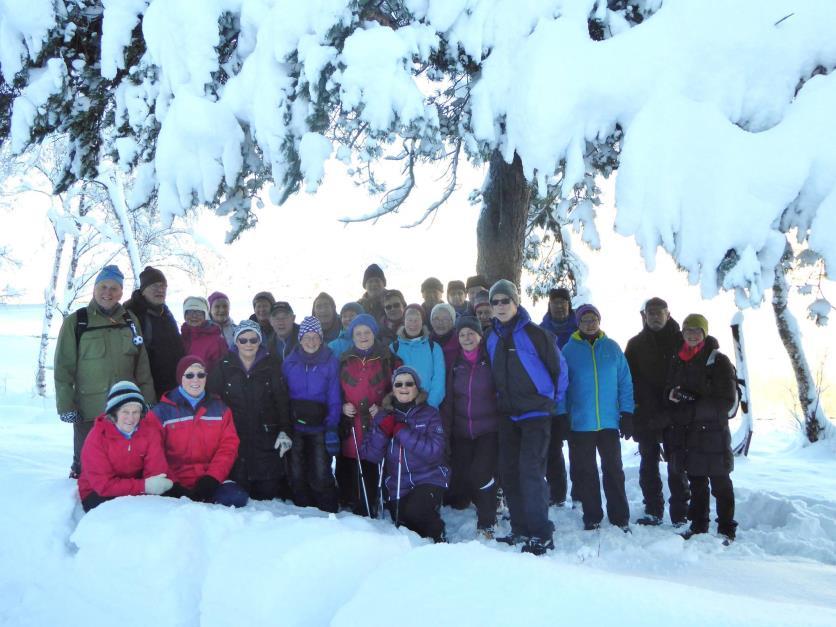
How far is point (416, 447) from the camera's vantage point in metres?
4.21

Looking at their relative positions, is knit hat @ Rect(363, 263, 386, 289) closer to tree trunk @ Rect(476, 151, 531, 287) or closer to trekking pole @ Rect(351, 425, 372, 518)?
tree trunk @ Rect(476, 151, 531, 287)

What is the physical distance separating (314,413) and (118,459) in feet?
4.61

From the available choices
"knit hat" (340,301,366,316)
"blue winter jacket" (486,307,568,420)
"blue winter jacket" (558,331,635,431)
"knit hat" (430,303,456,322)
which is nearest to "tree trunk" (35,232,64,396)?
"knit hat" (340,301,366,316)

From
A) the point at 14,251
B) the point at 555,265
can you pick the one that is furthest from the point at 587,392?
the point at 14,251

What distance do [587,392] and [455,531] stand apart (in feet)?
5.12

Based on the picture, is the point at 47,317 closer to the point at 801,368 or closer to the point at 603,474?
the point at 603,474

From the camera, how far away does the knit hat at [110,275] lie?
453 centimetres

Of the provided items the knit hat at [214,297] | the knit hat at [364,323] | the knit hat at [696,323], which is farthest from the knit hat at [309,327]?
the knit hat at [696,323]

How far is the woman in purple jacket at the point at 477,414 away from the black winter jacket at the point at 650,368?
4.83ft

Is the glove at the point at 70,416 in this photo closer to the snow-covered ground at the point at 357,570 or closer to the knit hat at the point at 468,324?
the snow-covered ground at the point at 357,570

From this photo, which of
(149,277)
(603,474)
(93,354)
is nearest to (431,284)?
(603,474)

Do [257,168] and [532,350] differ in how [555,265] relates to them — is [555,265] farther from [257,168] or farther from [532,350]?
[257,168]

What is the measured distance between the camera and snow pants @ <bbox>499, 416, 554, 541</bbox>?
4.11 meters

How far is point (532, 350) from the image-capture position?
14.0ft
